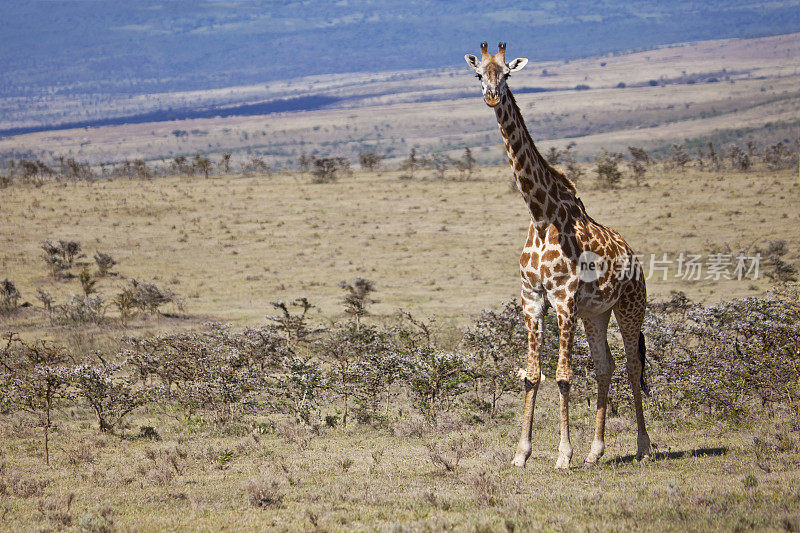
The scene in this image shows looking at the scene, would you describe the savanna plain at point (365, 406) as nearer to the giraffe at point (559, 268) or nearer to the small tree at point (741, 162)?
the giraffe at point (559, 268)

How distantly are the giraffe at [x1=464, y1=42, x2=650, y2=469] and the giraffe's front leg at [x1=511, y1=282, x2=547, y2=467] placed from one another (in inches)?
0.5

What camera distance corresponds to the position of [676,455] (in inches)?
383

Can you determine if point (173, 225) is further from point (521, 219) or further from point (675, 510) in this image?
point (675, 510)

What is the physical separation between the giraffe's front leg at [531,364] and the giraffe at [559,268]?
0.01 metres

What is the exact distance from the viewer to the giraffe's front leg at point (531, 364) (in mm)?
9266

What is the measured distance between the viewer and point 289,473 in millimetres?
9406

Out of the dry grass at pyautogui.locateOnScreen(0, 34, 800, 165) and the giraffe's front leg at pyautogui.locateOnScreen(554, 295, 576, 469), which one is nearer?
the giraffe's front leg at pyautogui.locateOnScreen(554, 295, 576, 469)

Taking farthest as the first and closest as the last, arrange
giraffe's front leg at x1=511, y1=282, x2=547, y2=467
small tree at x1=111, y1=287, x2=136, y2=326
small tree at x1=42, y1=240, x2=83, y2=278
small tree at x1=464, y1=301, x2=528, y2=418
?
small tree at x1=42, y1=240, x2=83, y2=278 → small tree at x1=111, y1=287, x2=136, y2=326 → small tree at x1=464, y1=301, x2=528, y2=418 → giraffe's front leg at x1=511, y1=282, x2=547, y2=467

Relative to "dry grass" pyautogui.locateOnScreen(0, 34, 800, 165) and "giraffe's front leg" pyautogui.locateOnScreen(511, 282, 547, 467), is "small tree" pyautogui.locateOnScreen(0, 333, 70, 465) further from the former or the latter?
"dry grass" pyautogui.locateOnScreen(0, 34, 800, 165)

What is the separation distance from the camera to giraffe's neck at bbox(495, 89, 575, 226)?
9337 mm

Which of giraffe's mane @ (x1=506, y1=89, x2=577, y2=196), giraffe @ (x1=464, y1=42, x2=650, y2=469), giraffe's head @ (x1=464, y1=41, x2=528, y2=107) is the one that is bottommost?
giraffe @ (x1=464, y1=42, x2=650, y2=469)

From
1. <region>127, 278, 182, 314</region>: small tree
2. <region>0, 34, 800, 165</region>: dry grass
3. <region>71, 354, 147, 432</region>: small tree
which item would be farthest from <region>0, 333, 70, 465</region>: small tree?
<region>0, 34, 800, 165</region>: dry grass

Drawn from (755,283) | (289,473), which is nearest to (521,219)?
(755,283)

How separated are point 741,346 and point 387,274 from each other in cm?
1844
